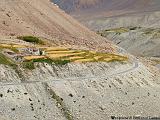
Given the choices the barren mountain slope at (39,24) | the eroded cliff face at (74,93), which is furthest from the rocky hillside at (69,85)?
the barren mountain slope at (39,24)

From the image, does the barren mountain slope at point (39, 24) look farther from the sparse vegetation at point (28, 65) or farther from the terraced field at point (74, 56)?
the sparse vegetation at point (28, 65)

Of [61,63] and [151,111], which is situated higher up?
[61,63]

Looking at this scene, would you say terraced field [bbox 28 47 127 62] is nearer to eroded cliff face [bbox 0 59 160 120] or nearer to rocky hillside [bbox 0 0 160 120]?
rocky hillside [bbox 0 0 160 120]

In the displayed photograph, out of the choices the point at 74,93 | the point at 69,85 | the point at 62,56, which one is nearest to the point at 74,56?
the point at 62,56

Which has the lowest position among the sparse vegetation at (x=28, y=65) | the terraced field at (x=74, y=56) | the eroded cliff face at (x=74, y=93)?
the eroded cliff face at (x=74, y=93)

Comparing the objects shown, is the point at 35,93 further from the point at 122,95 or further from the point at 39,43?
the point at 39,43

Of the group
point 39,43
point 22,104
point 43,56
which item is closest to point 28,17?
point 39,43

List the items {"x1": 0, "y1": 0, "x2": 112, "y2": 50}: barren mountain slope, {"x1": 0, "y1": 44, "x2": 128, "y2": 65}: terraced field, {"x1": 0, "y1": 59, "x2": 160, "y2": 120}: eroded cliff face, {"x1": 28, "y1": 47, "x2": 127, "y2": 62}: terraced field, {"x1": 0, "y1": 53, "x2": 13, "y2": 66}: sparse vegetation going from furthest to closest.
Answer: {"x1": 0, "y1": 0, "x2": 112, "y2": 50}: barren mountain slope < {"x1": 28, "y1": 47, "x2": 127, "y2": 62}: terraced field < {"x1": 0, "y1": 44, "x2": 128, "y2": 65}: terraced field < {"x1": 0, "y1": 53, "x2": 13, "y2": 66}: sparse vegetation < {"x1": 0, "y1": 59, "x2": 160, "y2": 120}: eroded cliff face

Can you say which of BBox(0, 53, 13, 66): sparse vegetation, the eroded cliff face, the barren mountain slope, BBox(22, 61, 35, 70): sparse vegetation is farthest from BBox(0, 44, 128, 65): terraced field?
the barren mountain slope
